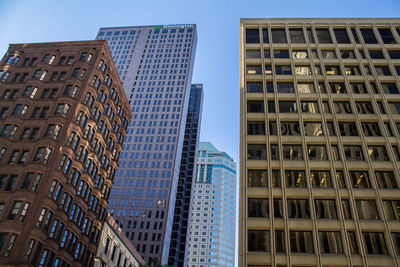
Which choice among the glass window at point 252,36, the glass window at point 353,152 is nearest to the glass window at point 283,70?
the glass window at point 252,36

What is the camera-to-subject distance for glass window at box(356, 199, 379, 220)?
31.6m

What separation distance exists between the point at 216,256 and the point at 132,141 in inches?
3423

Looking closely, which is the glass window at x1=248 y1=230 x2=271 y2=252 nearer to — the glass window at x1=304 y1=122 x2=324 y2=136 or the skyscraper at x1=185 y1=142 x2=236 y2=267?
the glass window at x1=304 y1=122 x2=324 y2=136

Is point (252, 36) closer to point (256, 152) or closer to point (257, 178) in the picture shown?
point (256, 152)

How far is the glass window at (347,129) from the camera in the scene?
37.7 m

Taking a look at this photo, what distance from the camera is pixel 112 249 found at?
59500 millimetres

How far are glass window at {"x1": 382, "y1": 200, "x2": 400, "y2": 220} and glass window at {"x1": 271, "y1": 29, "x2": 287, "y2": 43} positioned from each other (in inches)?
1031

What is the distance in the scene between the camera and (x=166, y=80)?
475ft

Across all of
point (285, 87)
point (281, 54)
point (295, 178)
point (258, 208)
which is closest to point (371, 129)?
point (285, 87)

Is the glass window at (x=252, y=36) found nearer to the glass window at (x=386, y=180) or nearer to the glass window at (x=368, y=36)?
the glass window at (x=368, y=36)

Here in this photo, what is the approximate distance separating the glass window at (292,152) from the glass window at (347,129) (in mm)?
5845

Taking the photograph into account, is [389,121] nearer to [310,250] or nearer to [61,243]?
[310,250]

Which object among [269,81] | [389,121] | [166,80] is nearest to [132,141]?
[166,80]

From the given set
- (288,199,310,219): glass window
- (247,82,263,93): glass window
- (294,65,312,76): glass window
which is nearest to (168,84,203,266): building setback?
(247,82,263,93): glass window
